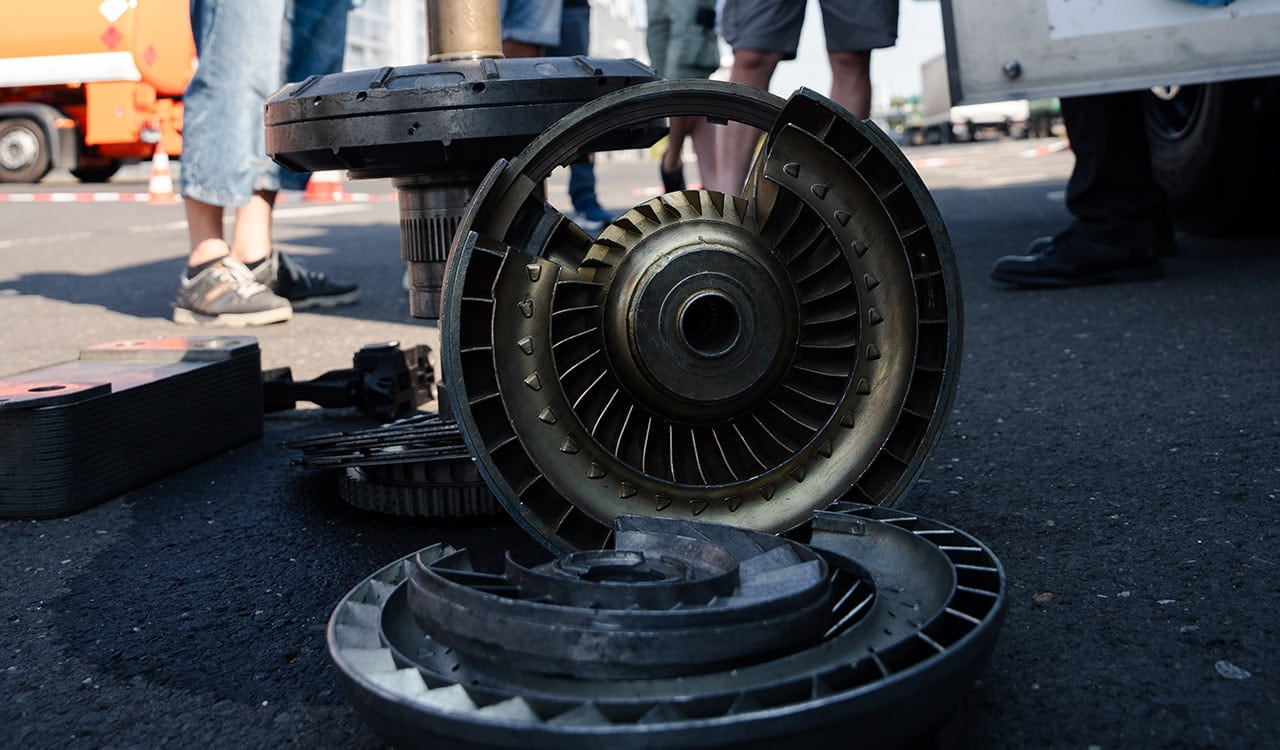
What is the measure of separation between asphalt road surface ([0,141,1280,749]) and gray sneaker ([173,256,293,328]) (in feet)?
0.95

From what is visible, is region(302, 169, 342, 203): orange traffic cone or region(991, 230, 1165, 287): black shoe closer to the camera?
region(991, 230, 1165, 287): black shoe

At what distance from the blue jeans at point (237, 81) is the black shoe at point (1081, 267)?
250 centimetres

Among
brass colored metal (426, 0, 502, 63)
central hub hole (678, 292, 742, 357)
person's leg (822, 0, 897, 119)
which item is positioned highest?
person's leg (822, 0, 897, 119)

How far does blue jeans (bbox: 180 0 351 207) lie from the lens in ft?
12.1

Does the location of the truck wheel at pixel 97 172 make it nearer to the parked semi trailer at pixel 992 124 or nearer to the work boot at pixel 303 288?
the work boot at pixel 303 288

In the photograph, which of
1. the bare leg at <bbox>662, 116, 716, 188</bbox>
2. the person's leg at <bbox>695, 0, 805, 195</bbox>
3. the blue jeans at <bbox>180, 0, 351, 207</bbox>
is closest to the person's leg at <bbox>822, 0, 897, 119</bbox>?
the person's leg at <bbox>695, 0, 805, 195</bbox>

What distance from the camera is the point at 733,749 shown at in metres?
1.00

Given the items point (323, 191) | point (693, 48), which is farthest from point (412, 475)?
point (323, 191)

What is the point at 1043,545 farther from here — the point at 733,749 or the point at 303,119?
the point at 303,119

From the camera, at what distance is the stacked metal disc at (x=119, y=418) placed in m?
2.11

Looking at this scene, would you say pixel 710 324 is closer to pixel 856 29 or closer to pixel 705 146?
pixel 856 29

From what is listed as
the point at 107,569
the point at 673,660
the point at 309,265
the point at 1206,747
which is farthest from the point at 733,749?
the point at 309,265

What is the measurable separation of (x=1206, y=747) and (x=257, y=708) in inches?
39.2

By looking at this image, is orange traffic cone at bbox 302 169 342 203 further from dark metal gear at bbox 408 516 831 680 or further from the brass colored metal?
dark metal gear at bbox 408 516 831 680
